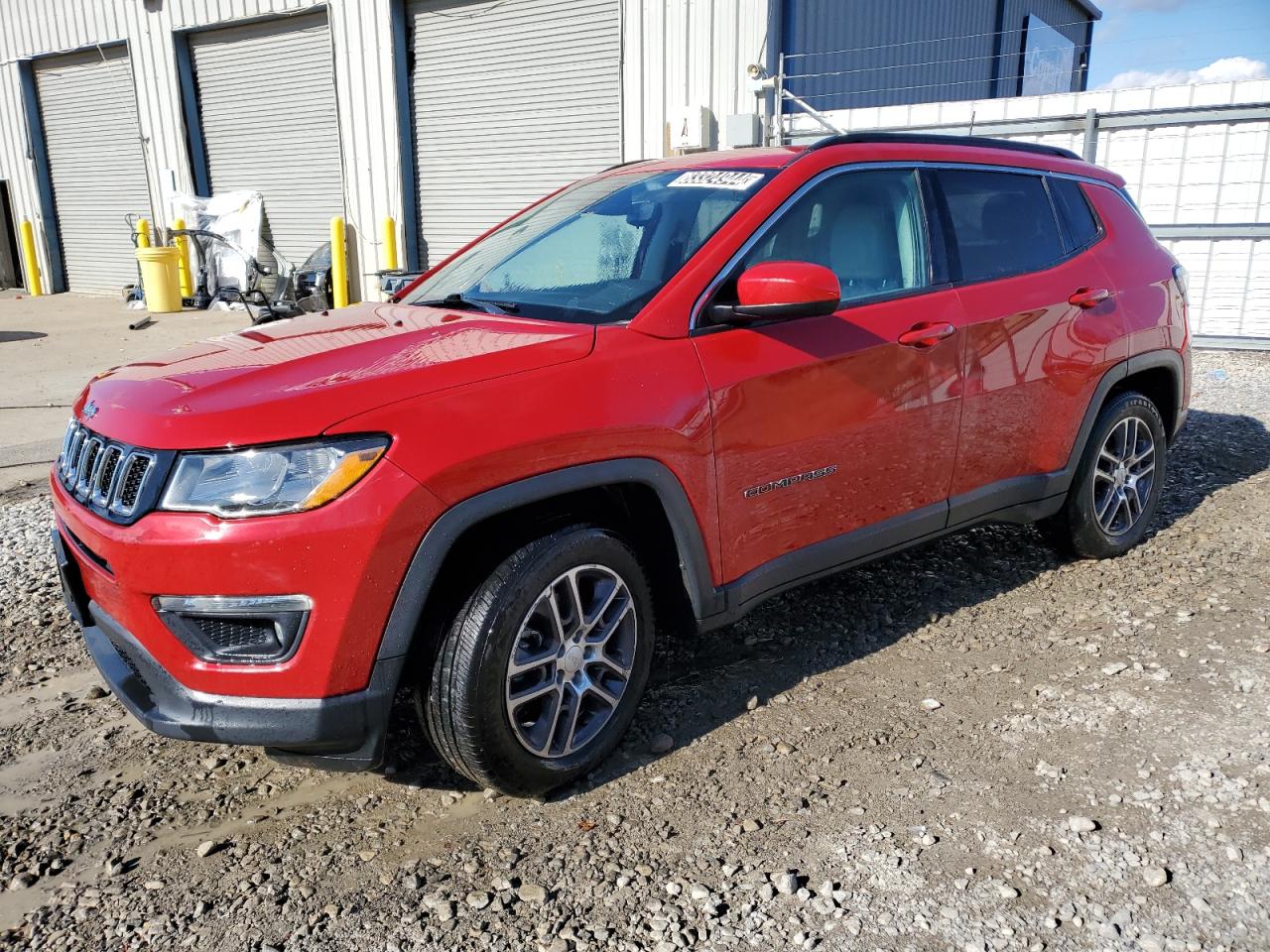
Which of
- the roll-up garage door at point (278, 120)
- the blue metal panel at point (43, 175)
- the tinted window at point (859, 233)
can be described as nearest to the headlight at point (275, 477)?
the tinted window at point (859, 233)

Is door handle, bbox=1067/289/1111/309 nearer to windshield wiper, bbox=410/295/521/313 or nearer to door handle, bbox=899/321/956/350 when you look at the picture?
door handle, bbox=899/321/956/350

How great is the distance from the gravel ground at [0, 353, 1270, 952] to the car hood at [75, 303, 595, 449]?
110 cm

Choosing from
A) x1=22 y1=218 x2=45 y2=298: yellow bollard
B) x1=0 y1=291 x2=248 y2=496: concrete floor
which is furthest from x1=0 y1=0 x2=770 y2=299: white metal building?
x1=0 y1=291 x2=248 y2=496: concrete floor

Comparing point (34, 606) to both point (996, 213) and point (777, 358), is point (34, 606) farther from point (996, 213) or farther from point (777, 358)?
point (996, 213)

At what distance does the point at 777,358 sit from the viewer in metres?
3.09

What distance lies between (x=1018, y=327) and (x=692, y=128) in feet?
26.3

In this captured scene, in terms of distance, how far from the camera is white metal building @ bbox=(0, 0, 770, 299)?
38.4ft

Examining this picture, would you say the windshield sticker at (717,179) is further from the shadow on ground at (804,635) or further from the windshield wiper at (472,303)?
the shadow on ground at (804,635)

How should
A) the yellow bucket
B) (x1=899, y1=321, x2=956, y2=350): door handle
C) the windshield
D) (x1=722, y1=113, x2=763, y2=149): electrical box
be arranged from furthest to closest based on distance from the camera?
the yellow bucket
(x1=722, y1=113, x2=763, y2=149): electrical box
(x1=899, y1=321, x2=956, y2=350): door handle
the windshield

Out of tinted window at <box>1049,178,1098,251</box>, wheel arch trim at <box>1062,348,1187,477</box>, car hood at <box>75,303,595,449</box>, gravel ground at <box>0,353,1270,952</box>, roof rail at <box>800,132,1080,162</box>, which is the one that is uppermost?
roof rail at <box>800,132,1080,162</box>

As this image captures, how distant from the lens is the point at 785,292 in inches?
115

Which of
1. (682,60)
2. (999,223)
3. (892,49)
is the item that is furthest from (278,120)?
(999,223)

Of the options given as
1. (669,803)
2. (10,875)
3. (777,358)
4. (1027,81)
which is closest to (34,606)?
(10,875)

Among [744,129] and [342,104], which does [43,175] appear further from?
[744,129]
